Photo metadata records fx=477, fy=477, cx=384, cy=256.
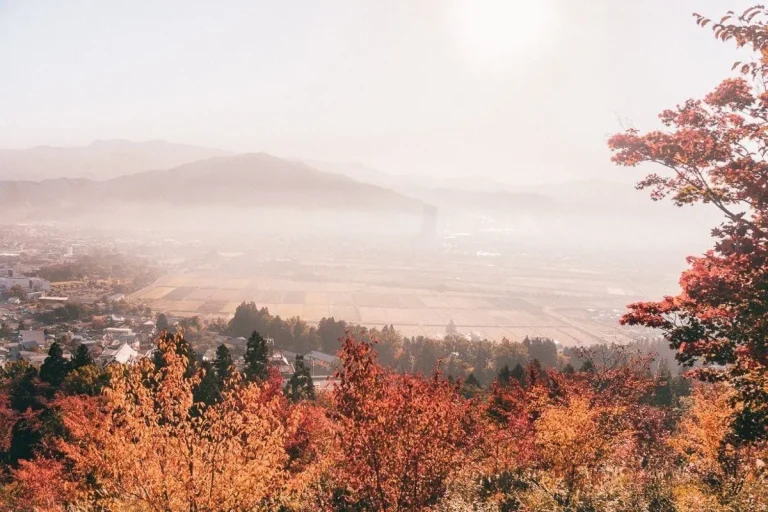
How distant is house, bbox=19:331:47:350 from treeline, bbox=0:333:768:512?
31.5m

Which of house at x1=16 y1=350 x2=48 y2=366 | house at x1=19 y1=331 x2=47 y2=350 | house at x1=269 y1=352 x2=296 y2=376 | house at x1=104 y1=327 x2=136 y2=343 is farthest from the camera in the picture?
house at x1=104 y1=327 x2=136 y2=343

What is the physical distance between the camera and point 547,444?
12203mm

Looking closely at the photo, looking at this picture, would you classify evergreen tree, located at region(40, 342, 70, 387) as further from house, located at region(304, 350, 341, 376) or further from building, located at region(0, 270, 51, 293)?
building, located at region(0, 270, 51, 293)

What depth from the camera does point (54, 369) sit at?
24750 millimetres

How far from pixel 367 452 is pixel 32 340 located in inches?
2238

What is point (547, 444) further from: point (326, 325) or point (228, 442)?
point (326, 325)

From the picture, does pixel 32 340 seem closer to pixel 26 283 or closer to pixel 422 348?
pixel 26 283

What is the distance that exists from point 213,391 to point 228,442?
2038cm

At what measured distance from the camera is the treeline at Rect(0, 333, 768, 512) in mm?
7262

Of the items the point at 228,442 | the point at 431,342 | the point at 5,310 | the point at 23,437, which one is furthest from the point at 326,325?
the point at 228,442

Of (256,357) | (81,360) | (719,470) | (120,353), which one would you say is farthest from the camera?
(120,353)

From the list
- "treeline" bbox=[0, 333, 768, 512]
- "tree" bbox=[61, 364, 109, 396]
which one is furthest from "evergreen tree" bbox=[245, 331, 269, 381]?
"treeline" bbox=[0, 333, 768, 512]

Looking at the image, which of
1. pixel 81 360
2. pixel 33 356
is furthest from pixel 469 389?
pixel 33 356

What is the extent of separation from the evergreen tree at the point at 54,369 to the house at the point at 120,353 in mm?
19838
